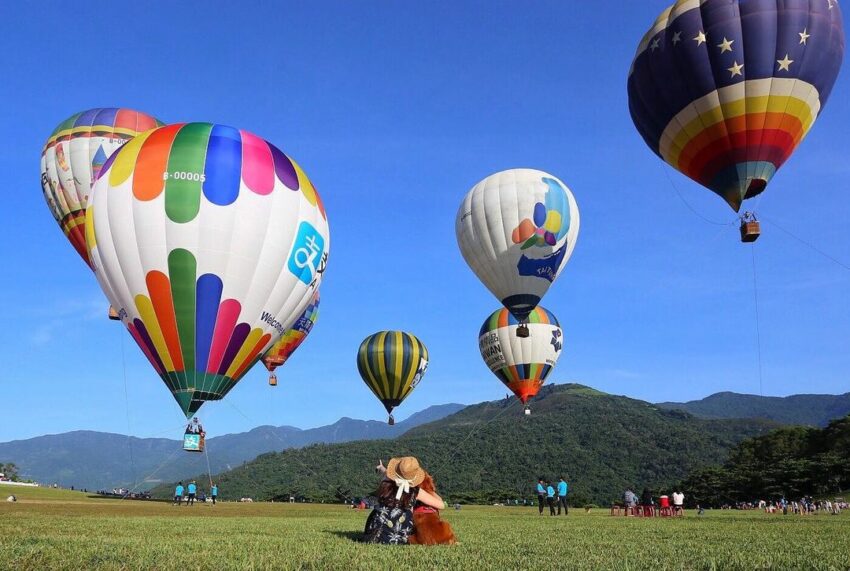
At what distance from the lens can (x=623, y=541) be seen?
9.79 meters

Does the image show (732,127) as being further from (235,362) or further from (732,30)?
(235,362)

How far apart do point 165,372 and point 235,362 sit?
220 cm

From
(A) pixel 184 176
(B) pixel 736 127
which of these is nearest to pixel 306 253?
(A) pixel 184 176

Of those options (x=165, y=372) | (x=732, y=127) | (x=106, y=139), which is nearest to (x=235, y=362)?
(x=165, y=372)

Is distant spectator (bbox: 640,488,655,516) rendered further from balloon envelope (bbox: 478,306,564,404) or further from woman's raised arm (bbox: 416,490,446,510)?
balloon envelope (bbox: 478,306,564,404)

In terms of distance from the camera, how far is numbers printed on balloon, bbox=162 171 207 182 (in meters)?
20.9

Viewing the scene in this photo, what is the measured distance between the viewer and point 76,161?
34.1 m

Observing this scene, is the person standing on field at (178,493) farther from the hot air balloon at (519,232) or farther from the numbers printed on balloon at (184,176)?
the hot air balloon at (519,232)

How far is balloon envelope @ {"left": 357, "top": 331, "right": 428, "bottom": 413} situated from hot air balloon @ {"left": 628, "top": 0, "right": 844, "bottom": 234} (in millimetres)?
32837

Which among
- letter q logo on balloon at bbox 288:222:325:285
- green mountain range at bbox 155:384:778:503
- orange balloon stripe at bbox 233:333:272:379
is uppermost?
letter q logo on balloon at bbox 288:222:325:285

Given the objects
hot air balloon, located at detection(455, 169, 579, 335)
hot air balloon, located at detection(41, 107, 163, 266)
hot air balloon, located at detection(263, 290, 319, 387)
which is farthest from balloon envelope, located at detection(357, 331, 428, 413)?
hot air balloon, located at detection(41, 107, 163, 266)

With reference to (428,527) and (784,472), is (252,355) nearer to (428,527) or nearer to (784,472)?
(428,527)

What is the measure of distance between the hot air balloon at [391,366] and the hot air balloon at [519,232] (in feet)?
57.4

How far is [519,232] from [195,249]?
22439mm
